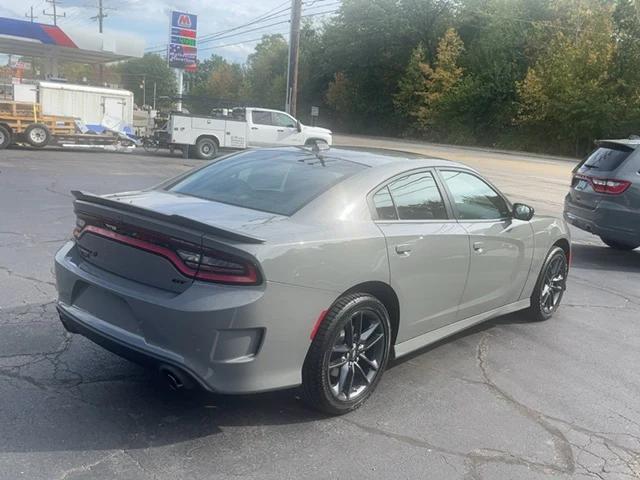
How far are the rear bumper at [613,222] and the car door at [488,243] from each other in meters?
Answer: 3.84

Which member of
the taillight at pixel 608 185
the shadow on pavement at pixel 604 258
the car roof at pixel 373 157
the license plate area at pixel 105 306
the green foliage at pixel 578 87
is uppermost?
the green foliage at pixel 578 87

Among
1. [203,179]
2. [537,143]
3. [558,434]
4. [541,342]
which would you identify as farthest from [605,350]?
[537,143]

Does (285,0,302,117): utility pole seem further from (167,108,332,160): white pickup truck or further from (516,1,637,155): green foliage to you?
(516,1,637,155): green foliage

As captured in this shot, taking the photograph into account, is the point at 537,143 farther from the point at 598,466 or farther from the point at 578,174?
the point at 598,466

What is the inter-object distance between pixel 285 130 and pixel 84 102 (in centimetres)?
668

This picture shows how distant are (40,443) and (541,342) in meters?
Answer: 3.88

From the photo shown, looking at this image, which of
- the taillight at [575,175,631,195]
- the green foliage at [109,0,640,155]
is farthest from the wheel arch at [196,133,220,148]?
the taillight at [575,175,631,195]

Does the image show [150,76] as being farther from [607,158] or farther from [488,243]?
[488,243]

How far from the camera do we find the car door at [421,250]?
404 centimetres

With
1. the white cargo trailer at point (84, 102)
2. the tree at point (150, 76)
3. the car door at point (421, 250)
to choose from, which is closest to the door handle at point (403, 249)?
the car door at point (421, 250)

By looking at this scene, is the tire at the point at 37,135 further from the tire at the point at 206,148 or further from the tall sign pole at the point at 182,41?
the tall sign pole at the point at 182,41

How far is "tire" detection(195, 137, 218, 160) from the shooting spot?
21.2 metres

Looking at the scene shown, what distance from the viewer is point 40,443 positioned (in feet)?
10.6

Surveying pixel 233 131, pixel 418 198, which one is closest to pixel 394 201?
pixel 418 198
